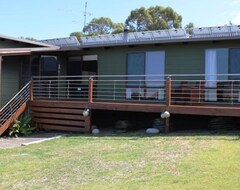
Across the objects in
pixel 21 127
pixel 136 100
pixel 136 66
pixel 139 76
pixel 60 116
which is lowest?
pixel 21 127

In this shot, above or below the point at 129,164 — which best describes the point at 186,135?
above

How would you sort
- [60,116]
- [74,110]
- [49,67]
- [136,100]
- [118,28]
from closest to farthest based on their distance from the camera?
[74,110] → [60,116] → [136,100] → [49,67] → [118,28]

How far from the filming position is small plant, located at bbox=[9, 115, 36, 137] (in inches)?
532

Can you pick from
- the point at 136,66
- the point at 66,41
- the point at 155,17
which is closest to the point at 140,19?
the point at 155,17

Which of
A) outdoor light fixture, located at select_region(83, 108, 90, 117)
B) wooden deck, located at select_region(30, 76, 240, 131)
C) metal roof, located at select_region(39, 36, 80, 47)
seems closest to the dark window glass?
wooden deck, located at select_region(30, 76, 240, 131)

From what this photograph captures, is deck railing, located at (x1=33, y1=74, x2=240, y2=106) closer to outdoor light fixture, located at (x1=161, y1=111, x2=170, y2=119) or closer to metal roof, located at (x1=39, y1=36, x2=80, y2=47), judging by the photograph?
outdoor light fixture, located at (x1=161, y1=111, x2=170, y2=119)

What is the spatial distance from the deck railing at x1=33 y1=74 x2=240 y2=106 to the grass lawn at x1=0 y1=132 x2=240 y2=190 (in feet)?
7.49

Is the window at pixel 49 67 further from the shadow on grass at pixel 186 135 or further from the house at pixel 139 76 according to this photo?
the shadow on grass at pixel 186 135

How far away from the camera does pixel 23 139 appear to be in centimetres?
1273

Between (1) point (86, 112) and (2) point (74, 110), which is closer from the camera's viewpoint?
(1) point (86, 112)

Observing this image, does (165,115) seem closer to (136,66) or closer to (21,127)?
(136,66)

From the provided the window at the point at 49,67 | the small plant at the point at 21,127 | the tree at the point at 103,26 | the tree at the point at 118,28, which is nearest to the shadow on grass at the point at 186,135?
the small plant at the point at 21,127

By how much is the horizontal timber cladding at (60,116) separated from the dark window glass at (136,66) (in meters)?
2.35

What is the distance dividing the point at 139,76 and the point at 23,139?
446 centimetres
